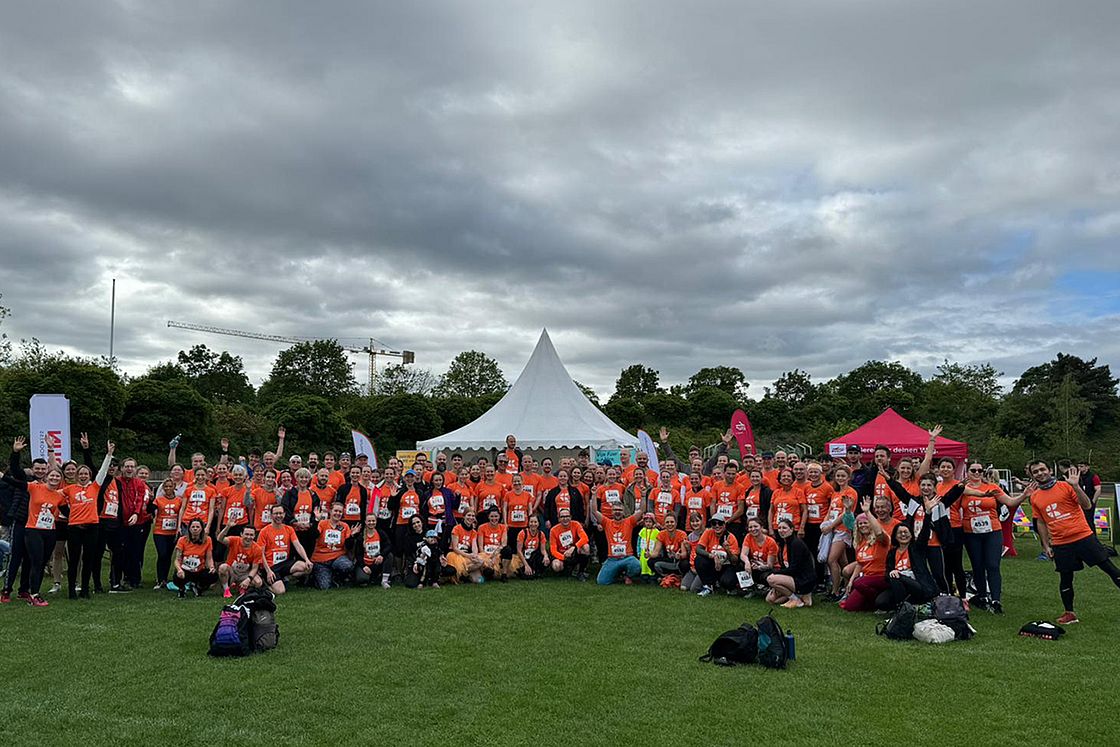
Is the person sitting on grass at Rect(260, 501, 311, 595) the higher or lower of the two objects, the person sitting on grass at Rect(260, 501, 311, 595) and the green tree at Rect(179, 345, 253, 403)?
the lower

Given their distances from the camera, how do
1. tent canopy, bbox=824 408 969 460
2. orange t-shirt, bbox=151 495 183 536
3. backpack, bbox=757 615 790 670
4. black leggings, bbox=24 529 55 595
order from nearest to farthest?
1. backpack, bbox=757 615 790 670
2. black leggings, bbox=24 529 55 595
3. orange t-shirt, bbox=151 495 183 536
4. tent canopy, bbox=824 408 969 460

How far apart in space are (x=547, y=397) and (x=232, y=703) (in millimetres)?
14563

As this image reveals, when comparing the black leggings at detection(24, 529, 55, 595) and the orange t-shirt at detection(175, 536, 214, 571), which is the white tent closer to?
the orange t-shirt at detection(175, 536, 214, 571)

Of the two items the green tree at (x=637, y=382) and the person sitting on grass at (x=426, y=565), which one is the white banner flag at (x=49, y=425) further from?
the green tree at (x=637, y=382)

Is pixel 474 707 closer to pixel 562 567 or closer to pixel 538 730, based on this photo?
pixel 538 730

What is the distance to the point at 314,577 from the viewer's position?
871 centimetres

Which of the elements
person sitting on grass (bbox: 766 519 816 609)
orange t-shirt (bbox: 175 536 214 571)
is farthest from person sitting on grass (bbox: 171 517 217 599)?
person sitting on grass (bbox: 766 519 816 609)

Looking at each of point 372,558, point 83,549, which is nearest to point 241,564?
point 372,558

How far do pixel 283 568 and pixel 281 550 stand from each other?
211 millimetres

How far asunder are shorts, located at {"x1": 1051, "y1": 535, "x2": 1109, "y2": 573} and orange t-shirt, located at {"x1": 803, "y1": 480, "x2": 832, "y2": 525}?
222cm

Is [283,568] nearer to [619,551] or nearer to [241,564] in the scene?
[241,564]

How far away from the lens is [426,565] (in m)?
9.00

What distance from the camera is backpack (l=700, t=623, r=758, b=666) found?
542 centimetres

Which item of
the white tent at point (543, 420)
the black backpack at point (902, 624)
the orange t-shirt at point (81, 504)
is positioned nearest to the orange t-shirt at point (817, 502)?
the black backpack at point (902, 624)
